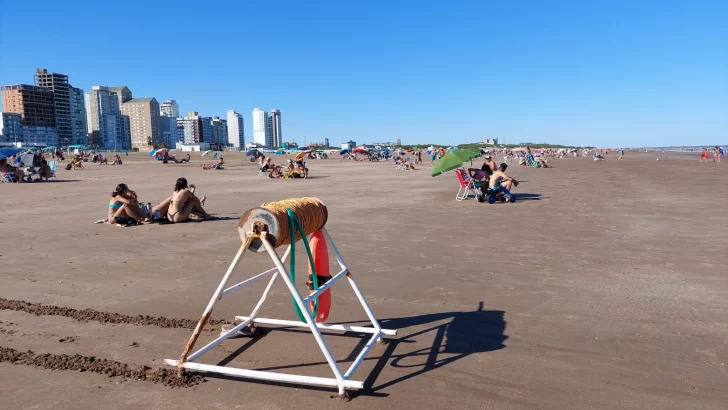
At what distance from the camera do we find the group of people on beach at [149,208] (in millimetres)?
10312

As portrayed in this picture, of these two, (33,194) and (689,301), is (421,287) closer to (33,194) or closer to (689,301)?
(689,301)

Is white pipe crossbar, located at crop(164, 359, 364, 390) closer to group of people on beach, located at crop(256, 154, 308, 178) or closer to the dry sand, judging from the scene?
the dry sand

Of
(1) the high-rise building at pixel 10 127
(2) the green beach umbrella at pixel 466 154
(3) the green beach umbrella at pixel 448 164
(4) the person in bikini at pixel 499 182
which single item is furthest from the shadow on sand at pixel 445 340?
(1) the high-rise building at pixel 10 127

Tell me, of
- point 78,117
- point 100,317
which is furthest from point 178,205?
point 78,117

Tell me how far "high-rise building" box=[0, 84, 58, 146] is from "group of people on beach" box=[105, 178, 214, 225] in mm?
168617

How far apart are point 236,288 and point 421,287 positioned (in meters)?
2.56

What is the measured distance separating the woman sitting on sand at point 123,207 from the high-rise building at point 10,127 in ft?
508

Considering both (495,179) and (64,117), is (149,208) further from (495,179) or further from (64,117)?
(64,117)

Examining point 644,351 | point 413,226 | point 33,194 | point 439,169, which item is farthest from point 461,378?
point 33,194

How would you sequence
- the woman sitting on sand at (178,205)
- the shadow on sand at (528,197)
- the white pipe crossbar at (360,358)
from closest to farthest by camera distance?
the white pipe crossbar at (360,358) → the woman sitting on sand at (178,205) → the shadow on sand at (528,197)

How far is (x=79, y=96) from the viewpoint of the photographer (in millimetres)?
178625

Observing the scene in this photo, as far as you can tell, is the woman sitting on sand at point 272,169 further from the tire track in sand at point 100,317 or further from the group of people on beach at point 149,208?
the tire track in sand at point 100,317

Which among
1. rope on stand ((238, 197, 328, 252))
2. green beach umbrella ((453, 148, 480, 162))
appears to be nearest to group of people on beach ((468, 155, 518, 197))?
green beach umbrella ((453, 148, 480, 162))

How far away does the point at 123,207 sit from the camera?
10258mm
